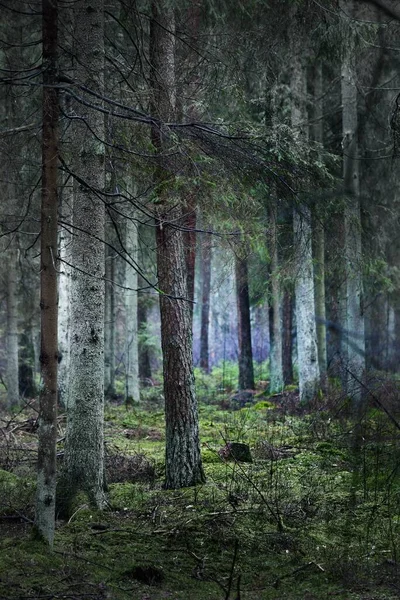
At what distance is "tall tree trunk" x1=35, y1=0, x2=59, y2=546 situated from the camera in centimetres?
568

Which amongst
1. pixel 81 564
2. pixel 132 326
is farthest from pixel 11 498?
pixel 132 326

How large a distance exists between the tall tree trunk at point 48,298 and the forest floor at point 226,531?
302mm

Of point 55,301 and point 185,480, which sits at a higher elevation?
point 55,301

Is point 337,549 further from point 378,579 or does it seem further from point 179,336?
point 179,336

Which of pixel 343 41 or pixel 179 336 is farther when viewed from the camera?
pixel 343 41

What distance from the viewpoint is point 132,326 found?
1866 cm

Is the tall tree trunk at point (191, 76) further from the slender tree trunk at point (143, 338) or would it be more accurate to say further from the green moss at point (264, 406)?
the slender tree trunk at point (143, 338)

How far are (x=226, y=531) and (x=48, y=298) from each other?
3.18m

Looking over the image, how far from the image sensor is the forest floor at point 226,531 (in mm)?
5441

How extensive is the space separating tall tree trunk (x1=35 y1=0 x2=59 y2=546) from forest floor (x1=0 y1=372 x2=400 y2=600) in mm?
302

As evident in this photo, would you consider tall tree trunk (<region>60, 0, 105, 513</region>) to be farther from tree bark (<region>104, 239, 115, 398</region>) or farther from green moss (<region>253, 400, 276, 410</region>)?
tree bark (<region>104, 239, 115, 398</region>)

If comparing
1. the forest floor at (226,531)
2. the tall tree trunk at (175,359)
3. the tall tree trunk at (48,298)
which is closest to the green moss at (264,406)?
the forest floor at (226,531)

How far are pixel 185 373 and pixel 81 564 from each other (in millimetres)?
3472

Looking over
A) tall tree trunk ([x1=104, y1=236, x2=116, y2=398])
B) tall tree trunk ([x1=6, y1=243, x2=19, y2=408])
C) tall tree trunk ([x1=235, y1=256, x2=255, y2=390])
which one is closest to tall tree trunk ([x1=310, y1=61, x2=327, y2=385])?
tall tree trunk ([x1=235, y1=256, x2=255, y2=390])
